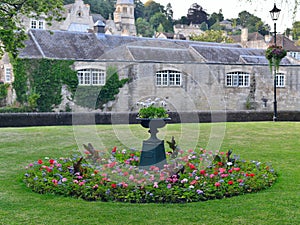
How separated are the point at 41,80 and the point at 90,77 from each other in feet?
10.9

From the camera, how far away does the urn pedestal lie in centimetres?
922

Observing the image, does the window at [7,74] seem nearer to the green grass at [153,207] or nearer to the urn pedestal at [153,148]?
the green grass at [153,207]

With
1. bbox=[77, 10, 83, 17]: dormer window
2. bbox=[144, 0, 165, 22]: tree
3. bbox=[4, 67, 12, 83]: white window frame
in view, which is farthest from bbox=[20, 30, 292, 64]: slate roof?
bbox=[144, 0, 165, 22]: tree

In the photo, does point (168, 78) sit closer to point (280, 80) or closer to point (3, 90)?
point (280, 80)

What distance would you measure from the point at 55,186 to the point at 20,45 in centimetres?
750

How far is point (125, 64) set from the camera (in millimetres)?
30016

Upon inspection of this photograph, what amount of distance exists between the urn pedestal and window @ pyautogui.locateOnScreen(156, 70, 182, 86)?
2161 cm

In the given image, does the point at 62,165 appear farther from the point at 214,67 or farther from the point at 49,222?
the point at 214,67

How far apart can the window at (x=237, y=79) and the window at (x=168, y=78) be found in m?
4.34

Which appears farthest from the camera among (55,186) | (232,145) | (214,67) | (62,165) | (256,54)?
(256,54)

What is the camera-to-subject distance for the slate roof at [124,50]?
29406 millimetres

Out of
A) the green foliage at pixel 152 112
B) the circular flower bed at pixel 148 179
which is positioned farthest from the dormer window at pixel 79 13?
the green foliage at pixel 152 112

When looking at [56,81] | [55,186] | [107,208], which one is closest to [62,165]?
[55,186]

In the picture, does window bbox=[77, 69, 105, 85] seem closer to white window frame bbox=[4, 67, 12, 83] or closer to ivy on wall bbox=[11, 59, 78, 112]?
ivy on wall bbox=[11, 59, 78, 112]
